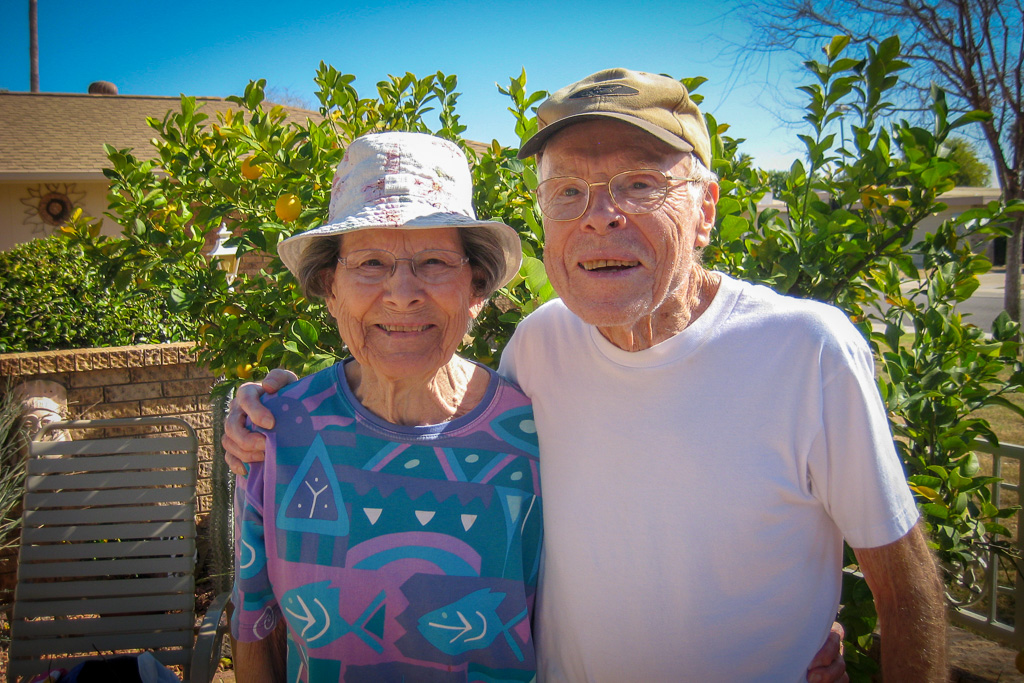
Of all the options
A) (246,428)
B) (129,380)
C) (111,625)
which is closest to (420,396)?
(246,428)

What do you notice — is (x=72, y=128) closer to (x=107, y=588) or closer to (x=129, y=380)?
(x=129, y=380)

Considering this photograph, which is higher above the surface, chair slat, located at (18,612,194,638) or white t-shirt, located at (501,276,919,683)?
white t-shirt, located at (501,276,919,683)

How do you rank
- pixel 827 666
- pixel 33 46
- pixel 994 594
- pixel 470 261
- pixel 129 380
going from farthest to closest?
pixel 33 46 → pixel 129 380 → pixel 994 594 → pixel 470 261 → pixel 827 666

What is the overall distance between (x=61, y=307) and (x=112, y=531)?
2.61m

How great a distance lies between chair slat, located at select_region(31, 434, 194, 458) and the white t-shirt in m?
2.45

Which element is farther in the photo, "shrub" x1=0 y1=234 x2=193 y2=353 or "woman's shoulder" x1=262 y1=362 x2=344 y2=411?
"shrub" x1=0 y1=234 x2=193 y2=353

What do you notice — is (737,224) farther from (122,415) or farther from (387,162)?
(122,415)

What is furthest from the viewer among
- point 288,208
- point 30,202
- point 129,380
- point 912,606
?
point 30,202

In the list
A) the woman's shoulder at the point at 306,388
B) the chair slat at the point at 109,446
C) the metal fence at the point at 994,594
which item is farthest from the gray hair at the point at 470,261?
the metal fence at the point at 994,594

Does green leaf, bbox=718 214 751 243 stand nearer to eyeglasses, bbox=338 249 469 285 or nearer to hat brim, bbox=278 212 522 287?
hat brim, bbox=278 212 522 287

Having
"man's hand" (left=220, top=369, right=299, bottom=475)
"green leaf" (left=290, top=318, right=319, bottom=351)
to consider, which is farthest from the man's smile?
"green leaf" (left=290, top=318, right=319, bottom=351)

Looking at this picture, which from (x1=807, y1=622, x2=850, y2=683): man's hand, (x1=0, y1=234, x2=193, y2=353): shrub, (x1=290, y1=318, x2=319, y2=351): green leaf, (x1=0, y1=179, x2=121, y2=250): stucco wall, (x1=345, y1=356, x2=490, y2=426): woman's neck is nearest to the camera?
(x1=807, y1=622, x2=850, y2=683): man's hand

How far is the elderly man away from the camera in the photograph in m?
1.35

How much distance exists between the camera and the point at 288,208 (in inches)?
92.7
